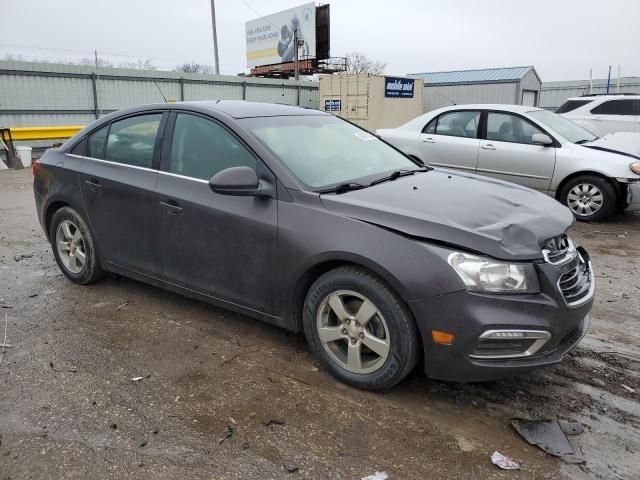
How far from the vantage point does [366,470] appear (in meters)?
2.49

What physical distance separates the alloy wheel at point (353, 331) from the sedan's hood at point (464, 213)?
48 centimetres

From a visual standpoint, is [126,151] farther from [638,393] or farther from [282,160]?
[638,393]

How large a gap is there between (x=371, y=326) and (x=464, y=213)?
83cm

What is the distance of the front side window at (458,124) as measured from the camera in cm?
835

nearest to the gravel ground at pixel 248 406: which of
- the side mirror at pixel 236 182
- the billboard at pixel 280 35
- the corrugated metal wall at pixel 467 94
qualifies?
the side mirror at pixel 236 182

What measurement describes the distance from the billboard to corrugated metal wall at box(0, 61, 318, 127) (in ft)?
79.9

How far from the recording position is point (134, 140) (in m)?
4.32

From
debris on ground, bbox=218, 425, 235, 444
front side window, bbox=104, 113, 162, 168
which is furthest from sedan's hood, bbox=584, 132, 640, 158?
debris on ground, bbox=218, 425, 235, 444

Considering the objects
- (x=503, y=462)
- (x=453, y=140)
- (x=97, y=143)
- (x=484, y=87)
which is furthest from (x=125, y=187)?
(x=484, y=87)

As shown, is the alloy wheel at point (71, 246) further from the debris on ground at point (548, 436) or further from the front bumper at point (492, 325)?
the debris on ground at point (548, 436)

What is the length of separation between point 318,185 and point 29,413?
2.07 meters

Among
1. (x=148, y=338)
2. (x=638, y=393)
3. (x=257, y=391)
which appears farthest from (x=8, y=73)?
(x=638, y=393)

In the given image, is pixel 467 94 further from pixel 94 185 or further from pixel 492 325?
pixel 492 325

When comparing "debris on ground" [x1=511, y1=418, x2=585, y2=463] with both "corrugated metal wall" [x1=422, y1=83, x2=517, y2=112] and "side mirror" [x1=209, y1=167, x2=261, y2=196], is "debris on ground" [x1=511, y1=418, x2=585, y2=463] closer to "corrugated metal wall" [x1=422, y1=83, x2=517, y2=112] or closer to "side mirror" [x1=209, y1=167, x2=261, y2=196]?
"side mirror" [x1=209, y1=167, x2=261, y2=196]
